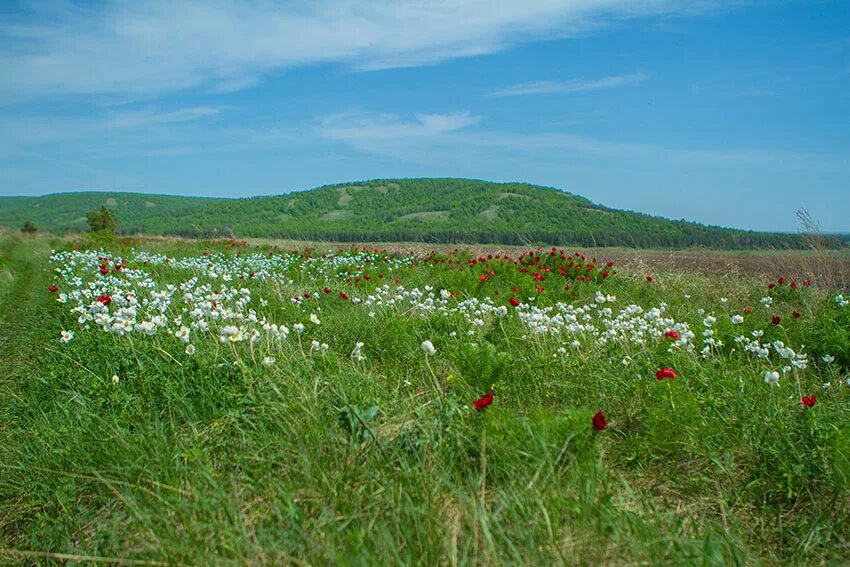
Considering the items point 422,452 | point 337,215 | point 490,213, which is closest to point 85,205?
point 337,215

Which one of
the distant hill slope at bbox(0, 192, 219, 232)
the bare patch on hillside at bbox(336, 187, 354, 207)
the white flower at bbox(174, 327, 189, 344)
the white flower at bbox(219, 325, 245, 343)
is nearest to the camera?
the white flower at bbox(219, 325, 245, 343)

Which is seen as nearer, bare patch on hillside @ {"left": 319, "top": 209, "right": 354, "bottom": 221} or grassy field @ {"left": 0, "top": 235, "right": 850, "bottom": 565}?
grassy field @ {"left": 0, "top": 235, "right": 850, "bottom": 565}

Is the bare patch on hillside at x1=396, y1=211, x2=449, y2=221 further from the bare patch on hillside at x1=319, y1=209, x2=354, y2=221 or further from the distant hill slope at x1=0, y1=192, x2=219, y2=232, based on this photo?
the distant hill slope at x1=0, y1=192, x2=219, y2=232

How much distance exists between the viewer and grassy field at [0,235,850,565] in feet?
7.79

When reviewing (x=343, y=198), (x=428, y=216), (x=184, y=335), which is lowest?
(x=184, y=335)

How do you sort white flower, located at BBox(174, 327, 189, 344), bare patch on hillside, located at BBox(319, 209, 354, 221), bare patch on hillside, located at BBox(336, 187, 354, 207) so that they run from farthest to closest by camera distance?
1. bare patch on hillside, located at BBox(336, 187, 354, 207)
2. bare patch on hillside, located at BBox(319, 209, 354, 221)
3. white flower, located at BBox(174, 327, 189, 344)

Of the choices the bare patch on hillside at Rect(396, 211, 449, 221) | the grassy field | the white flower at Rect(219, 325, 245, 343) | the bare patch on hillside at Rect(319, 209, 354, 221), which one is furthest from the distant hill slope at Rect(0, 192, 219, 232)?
the white flower at Rect(219, 325, 245, 343)

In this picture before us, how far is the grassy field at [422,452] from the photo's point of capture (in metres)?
2.37

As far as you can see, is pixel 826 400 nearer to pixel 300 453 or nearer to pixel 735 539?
pixel 735 539

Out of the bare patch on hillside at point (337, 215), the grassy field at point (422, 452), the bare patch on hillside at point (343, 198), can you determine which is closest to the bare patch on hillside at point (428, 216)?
the bare patch on hillside at point (337, 215)

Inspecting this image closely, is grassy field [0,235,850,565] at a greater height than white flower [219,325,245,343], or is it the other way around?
white flower [219,325,245,343]

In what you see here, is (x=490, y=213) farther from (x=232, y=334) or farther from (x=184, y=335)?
(x=232, y=334)

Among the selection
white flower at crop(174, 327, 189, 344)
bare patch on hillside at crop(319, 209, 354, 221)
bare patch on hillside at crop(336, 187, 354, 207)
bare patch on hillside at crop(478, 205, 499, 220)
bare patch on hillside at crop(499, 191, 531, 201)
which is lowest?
white flower at crop(174, 327, 189, 344)

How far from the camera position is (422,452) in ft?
9.43
